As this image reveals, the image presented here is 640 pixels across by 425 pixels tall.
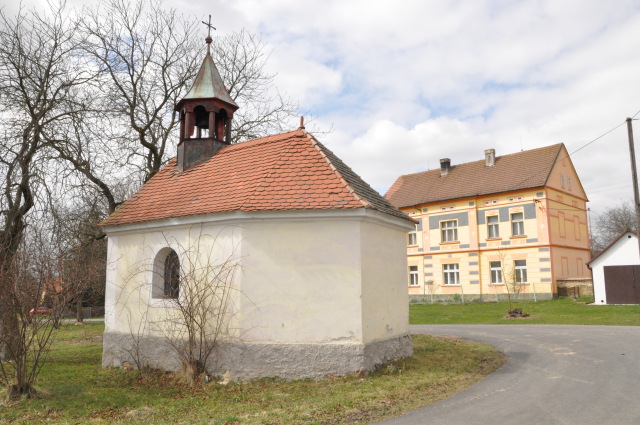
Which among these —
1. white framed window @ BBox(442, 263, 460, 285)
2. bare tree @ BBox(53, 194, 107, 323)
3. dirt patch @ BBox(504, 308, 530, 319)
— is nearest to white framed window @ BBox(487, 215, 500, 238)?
white framed window @ BBox(442, 263, 460, 285)

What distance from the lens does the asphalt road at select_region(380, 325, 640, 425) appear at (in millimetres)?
6777

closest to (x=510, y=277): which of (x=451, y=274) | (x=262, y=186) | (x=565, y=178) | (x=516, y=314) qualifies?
(x=451, y=274)

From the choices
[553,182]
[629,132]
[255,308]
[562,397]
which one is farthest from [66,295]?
[553,182]

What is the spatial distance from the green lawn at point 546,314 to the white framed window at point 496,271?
3229 millimetres

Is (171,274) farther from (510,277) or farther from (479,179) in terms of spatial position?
(479,179)

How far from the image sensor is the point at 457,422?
6617mm

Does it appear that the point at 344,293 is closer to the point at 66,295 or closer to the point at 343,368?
the point at 343,368

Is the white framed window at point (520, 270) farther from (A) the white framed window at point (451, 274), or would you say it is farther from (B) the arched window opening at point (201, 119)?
(B) the arched window opening at point (201, 119)

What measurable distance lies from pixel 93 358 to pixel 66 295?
565cm

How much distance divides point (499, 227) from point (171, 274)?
25.2 metres

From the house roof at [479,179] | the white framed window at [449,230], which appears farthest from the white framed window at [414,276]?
the house roof at [479,179]

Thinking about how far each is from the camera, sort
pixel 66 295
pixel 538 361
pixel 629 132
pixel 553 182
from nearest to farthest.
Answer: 1. pixel 66 295
2. pixel 538 361
3. pixel 629 132
4. pixel 553 182

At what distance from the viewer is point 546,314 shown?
864 inches

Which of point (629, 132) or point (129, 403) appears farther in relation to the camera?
point (629, 132)
